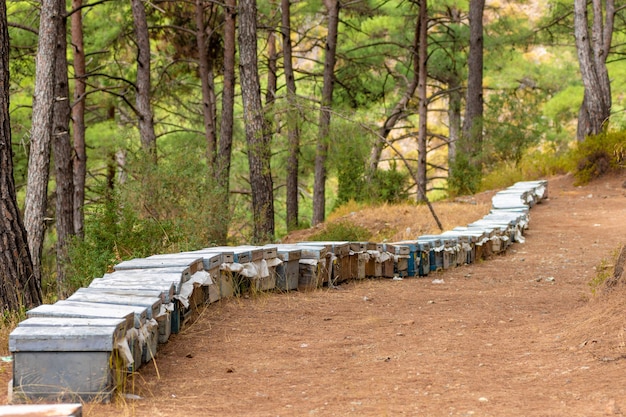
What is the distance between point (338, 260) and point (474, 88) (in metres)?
12.8

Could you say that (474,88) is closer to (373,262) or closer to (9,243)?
(373,262)

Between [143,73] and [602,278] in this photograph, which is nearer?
[602,278]

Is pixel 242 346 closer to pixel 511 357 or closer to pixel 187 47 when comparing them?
pixel 511 357

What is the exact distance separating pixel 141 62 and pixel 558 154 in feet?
32.3

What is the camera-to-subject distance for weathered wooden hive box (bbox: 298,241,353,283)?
7452 mm

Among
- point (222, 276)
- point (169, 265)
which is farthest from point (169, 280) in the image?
point (222, 276)

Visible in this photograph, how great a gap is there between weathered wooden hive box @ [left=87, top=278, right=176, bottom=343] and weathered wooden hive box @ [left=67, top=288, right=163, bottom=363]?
0.07 metres

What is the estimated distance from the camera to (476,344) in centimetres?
501

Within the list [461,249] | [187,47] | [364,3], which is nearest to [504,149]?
[364,3]

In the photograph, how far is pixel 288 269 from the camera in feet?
22.9

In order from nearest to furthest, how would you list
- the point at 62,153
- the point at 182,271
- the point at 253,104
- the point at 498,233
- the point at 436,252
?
1. the point at 182,271
2. the point at 436,252
3. the point at 498,233
4. the point at 253,104
5. the point at 62,153

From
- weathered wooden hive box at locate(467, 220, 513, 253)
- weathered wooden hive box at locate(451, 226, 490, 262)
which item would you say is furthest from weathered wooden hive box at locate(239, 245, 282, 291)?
weathered wooden hive box at locate(467, 220, 513, 253)

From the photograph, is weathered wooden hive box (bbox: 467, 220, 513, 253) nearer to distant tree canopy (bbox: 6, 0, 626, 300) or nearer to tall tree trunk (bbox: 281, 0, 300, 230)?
distant tree canopy (bbox: 6, 0, 626, 300)

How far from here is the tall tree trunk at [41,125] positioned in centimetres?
927
